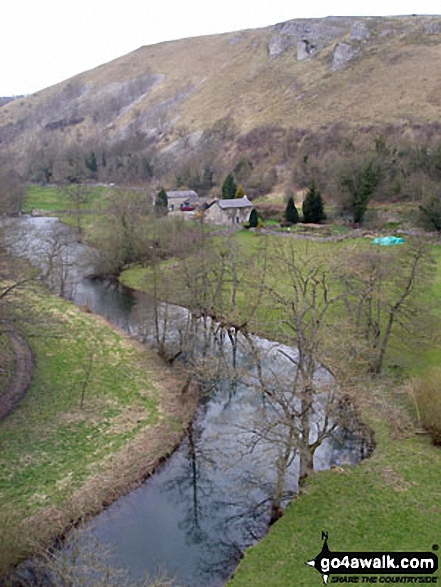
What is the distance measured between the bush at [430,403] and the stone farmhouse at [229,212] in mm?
42206

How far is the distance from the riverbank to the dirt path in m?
0.33

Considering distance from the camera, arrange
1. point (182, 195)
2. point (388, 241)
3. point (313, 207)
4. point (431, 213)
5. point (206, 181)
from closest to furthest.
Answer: point (388, 241), point (431, 213), point (313, 207), point (182, 195), point (206, 181)

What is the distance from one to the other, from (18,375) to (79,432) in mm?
5890

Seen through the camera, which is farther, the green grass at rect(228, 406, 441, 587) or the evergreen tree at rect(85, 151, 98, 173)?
the evergreen tree at rect(85, 151, 98, 173)

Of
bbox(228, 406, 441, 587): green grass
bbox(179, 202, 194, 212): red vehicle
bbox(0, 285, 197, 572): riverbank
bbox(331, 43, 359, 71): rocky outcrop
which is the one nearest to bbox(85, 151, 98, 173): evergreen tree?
bbox(179, 202, 194, 212): red vehicle

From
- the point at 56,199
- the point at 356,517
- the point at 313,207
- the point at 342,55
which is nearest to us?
the point at 356,517

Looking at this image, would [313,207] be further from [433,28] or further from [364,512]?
[433,28]

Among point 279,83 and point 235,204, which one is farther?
point 279,83

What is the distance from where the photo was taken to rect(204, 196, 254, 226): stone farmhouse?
204 ft

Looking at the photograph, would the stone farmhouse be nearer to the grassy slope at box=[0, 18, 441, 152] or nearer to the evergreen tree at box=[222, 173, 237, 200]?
the evergreen tree at box=[222, 173, 237, 200]

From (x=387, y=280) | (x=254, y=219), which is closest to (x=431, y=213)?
(x=254, y=219)

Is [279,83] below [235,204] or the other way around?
the other way around

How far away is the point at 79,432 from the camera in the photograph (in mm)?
21016

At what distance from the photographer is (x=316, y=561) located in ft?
46.6
